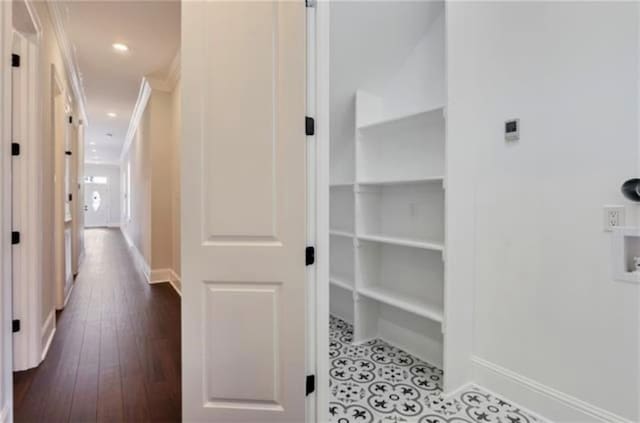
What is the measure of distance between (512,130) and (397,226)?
1.14 meters

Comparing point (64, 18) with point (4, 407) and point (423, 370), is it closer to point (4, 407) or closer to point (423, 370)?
point (4, 407)

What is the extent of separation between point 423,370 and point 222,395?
4.74ft

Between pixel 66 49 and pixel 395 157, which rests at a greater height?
pixel 66 49

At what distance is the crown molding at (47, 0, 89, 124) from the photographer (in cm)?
283

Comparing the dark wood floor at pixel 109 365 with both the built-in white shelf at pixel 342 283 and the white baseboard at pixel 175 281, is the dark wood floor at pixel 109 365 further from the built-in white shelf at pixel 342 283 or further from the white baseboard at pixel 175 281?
the built-in white shelf at pixel 342 283

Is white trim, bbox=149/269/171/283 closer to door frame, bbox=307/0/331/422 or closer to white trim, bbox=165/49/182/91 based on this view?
white trim, bbox=165/49/182/91

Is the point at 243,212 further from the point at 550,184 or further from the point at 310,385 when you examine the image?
the point at 550,184

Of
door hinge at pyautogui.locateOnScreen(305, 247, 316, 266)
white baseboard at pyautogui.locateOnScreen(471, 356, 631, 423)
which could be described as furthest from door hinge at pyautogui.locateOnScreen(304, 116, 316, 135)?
white baseboard at pyautogui.locateOnScreen(471, 356, 631, 423)

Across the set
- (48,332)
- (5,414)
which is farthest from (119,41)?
(5,414)

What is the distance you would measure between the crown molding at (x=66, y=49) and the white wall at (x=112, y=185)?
955 centimetres

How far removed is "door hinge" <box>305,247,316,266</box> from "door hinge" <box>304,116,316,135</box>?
56cm

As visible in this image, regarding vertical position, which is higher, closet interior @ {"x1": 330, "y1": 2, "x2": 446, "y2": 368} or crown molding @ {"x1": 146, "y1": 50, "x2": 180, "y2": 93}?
crown molding @ {"x1": 146, "y1": 50, "x2": 180, "y2": 93}

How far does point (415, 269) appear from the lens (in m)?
2.66

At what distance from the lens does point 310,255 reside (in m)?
1.59
